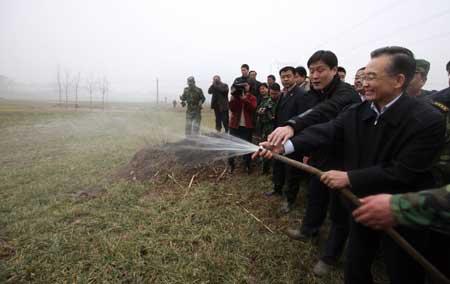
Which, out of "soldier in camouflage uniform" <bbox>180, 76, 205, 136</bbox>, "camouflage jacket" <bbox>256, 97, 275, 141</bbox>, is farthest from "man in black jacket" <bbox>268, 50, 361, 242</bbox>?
"soldier in camouflage uniform" <bbox>180, 76, 205, 136</bbox>

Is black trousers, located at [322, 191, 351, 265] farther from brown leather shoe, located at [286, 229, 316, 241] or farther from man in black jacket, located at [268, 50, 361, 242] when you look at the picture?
brown leather shoe, located at [286, 229, 316, 241]

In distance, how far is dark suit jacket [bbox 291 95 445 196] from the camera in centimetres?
149

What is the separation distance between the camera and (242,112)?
5.62 metres

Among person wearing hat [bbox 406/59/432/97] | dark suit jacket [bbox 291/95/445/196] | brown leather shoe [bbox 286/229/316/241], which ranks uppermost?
person wearing hat [bbox 406/59/432/97]

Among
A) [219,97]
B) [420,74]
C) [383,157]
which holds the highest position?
[420,74]

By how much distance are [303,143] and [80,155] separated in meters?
7.66

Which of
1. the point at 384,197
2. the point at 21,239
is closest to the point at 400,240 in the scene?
the point at 384,197

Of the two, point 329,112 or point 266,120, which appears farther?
point 266,120

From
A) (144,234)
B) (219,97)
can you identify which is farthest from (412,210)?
(219,97)

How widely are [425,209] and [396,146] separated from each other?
0.59 metres

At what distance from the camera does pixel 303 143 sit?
2084 millimetres

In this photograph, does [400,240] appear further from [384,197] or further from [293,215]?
[293,215]

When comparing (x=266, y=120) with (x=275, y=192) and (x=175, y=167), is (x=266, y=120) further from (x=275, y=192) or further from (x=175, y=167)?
(x=175, y=167)

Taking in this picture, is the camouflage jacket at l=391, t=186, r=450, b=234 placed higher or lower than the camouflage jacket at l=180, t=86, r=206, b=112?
lower
